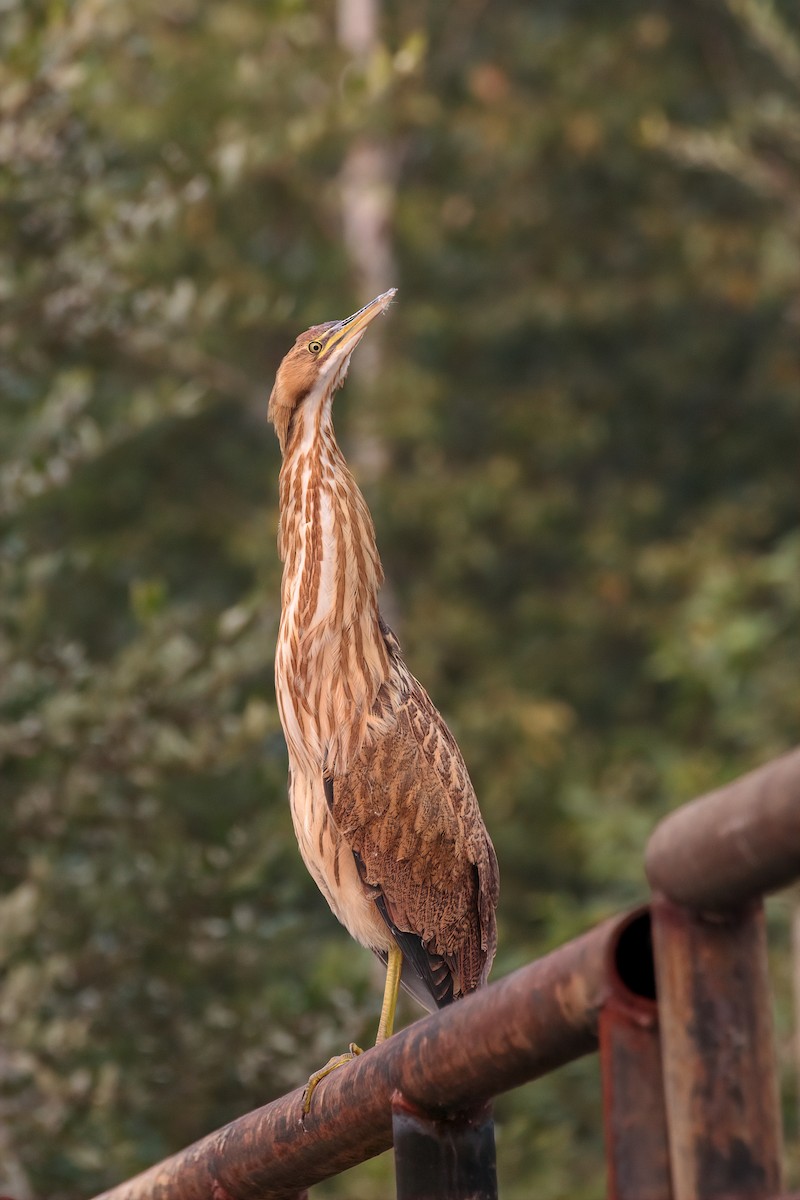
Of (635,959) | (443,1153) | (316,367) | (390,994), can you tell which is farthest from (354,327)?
(635,959)

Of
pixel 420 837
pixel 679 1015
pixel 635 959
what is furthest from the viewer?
pixel 420 837

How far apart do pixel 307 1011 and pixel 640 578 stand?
8.44m

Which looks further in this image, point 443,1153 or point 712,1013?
point 443,1153

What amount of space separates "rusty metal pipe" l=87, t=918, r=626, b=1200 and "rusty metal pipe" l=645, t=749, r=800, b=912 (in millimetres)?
133

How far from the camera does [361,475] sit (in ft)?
50.1

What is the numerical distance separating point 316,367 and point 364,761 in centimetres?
82

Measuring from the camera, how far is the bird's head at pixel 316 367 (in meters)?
4.23

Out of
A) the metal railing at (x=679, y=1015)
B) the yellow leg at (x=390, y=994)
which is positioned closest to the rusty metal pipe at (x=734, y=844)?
the metal railing at (x=679, y=1015)

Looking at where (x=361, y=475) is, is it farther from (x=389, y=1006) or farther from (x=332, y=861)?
(x=389, y=1006)

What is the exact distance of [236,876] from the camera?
786 cm

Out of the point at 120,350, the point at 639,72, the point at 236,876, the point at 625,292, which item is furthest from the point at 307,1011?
the point at 639,72

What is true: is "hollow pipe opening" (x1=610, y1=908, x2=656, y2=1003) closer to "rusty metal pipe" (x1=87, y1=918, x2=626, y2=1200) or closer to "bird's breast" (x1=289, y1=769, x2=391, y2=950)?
"rusty metal pipe" (x1=87, y1=918, x2=626, y2=1200)

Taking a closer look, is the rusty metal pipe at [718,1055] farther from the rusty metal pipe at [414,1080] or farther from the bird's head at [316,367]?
the bird's head at [316,367]

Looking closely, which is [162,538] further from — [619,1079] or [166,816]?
[619,1079]
